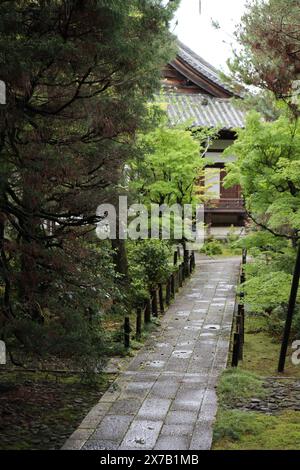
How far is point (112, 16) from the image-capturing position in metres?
6.86

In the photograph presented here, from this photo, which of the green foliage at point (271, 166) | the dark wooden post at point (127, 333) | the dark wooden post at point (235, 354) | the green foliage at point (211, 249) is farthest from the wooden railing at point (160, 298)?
the green foliage at point (211, 249)

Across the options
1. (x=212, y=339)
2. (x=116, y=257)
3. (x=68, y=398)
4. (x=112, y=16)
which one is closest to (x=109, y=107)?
(x=112, y=16)

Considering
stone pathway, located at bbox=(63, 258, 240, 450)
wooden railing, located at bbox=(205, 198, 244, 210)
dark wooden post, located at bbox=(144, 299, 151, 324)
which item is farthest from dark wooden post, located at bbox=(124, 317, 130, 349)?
wooden railing, located at bbox=(205, 198, 244, 210)

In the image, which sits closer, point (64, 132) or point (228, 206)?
point (64, 132)

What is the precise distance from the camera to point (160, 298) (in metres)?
15.7

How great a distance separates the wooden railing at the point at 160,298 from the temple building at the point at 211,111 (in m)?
Answer: 8.32

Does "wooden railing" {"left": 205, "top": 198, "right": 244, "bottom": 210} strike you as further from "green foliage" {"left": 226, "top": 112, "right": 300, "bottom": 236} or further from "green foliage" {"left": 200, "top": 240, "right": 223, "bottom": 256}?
"green foliage" {"left": 226, "top": 112, "right": 300, "bottom": 236}

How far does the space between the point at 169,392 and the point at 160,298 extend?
654cm

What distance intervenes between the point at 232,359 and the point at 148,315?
3.73 m

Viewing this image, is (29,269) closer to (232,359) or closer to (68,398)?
(68,398)

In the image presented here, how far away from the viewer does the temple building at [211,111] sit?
98.3 ft

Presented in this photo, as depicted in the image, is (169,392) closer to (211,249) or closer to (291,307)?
(291,307)

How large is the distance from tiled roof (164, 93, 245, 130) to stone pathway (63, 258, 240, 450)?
1617cm

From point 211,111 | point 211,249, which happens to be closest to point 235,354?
point 211,249
